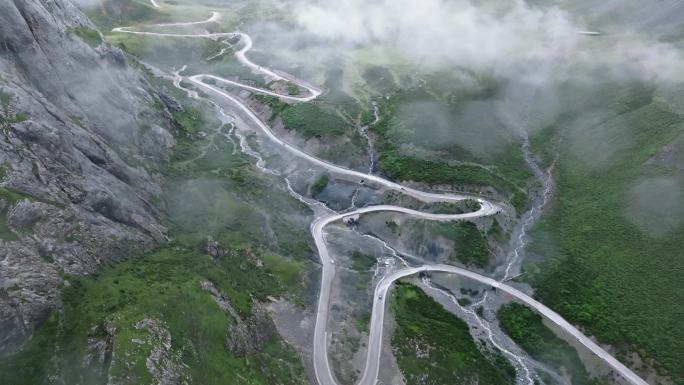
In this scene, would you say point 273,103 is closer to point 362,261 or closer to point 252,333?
point 362,261

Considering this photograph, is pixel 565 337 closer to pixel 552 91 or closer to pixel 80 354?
pixel 80 354

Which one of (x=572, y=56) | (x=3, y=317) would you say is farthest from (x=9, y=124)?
(x=572, y=56)

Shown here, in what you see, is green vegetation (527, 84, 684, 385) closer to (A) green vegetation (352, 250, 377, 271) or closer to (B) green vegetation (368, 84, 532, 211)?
(B) green vegetation (368, 84, 532, 211)

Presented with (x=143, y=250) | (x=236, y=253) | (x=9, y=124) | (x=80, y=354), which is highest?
(x=9, y=124)

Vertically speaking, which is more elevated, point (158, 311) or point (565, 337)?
point (158, 311)

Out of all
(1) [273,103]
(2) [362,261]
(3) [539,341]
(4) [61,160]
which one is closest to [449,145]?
(2) [362,261]

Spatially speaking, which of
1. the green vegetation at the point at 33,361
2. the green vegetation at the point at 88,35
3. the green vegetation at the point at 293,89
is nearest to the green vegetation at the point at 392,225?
the green vegetation at the point at 33,361

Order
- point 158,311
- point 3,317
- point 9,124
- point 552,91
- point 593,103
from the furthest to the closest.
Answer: point 552,91
point 593,103
point 9,124
point 158,311
point 3,317

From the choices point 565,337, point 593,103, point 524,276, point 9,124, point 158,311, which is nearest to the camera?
point 158,311
